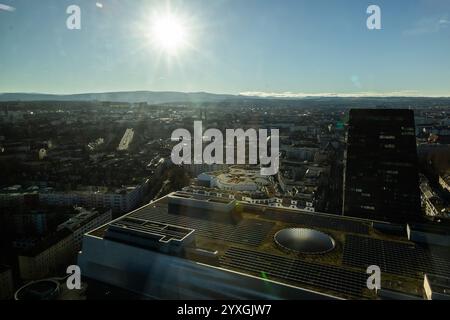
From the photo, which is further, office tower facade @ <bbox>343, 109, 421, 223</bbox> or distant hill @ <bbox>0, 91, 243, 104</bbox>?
distant hill @ <bbox>0, 91, 243, 104</bbox>

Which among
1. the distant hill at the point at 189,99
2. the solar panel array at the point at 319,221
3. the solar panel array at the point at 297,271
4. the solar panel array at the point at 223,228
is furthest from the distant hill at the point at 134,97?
the solar panel array at the point at 297,271

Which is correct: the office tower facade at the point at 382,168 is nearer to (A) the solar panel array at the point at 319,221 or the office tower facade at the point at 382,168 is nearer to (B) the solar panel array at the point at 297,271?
(A) the solar panel array at the point at 319,221

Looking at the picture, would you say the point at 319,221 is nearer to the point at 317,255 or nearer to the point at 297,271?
the point at 317,255

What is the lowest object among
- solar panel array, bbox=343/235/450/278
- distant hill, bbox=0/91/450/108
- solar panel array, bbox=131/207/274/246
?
solar panel array, bbox=343/235/450/278

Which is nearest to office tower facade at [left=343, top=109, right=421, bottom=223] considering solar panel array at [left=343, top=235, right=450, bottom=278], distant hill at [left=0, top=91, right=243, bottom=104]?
solar panel array at [left=343, top=235, right=450, bottom=278]

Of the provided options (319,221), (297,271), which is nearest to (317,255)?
(297,271)

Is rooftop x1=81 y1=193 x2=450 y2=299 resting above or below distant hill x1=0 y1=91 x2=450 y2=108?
below

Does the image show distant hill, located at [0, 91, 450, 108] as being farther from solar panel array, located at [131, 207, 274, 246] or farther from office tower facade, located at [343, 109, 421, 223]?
solar panel array, located at [131, 207, 274, 246]
